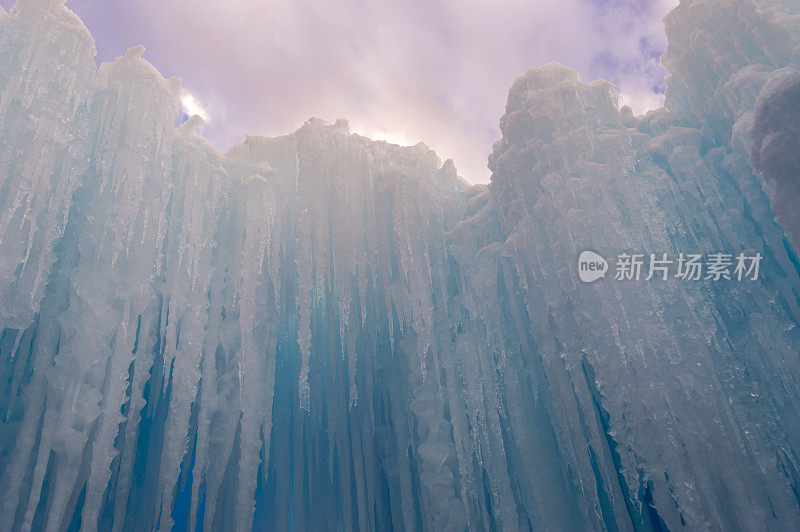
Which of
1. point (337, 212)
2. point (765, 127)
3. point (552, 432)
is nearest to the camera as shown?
point (765, 127)

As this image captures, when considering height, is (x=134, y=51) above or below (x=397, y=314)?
above

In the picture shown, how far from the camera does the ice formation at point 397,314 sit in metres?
5.70

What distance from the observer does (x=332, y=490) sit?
820cm

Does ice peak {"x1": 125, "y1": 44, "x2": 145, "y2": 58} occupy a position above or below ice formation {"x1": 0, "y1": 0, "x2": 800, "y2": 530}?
above

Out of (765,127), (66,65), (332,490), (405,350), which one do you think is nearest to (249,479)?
(332,490)

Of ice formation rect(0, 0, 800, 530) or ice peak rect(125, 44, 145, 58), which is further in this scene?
ice peak rect(125, 44, 145, 58)

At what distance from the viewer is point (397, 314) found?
360 inches

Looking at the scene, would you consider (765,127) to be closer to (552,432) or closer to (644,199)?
(644,199)

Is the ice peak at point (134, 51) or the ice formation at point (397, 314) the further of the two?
the ice peak at point (134, 51)

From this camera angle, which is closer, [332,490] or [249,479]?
[249,479]

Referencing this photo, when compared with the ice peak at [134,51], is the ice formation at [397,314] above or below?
below

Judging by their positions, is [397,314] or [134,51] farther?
[397,314]

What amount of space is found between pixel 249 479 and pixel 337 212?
5.15 m

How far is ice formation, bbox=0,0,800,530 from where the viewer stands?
18.7ft
